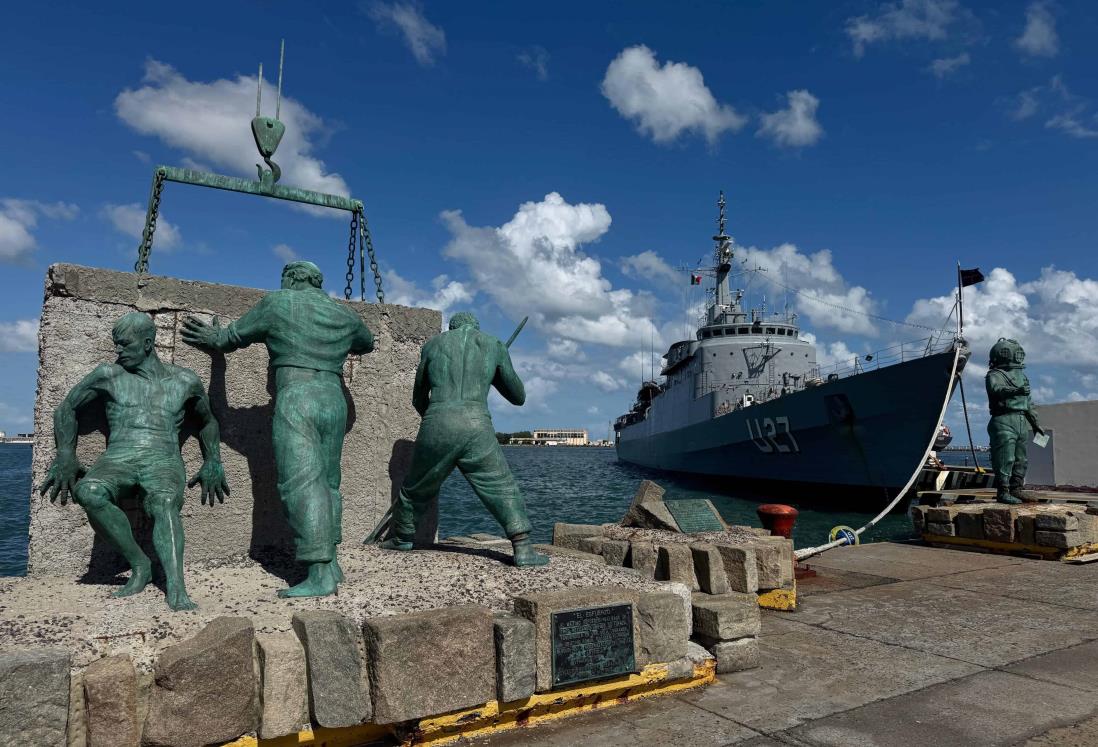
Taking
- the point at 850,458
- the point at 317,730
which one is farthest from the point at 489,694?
the point at 850,458

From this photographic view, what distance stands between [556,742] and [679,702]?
2.58 ft

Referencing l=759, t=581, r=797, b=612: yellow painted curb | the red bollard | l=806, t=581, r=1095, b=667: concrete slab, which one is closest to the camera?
l=806, t=581, r=1095, b=667: concrete slab

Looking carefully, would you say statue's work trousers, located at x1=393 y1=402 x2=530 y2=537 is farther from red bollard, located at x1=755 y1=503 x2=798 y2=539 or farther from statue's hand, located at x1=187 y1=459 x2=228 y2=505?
red bollard, located at x1=755 y1=503 x2=798 y2=539

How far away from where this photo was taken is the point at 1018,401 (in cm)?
891

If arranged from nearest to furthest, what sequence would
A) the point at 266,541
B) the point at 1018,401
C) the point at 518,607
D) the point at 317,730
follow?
the point at 317,730 → the point at 518,607 → the point at 266,541 → the point at 1018,401

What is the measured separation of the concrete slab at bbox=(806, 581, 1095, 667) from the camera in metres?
4.48

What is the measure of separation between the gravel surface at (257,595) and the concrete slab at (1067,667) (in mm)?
2114

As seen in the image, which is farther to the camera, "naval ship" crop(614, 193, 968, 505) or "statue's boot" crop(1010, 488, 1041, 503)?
"naval ship" crop(614, 193, 968, 505)

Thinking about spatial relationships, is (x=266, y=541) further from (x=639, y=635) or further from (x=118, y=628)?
(x=639, y=635)

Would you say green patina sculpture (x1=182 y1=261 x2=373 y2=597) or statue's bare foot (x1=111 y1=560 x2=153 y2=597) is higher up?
green patina sculpture (x1=182 y1=261 x2=373 y2=597)

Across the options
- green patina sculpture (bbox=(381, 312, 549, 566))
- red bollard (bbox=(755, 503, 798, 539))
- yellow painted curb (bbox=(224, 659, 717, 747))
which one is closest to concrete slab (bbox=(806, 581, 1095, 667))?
red bollard (bbox=(755, 503, 798, 539))

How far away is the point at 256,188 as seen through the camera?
16.3 ft

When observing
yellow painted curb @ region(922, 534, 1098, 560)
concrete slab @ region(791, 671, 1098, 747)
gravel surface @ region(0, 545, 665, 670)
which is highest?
gravel surface @ region(0, 545, 665, 670)

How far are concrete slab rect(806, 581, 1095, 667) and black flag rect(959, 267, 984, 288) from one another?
8.99 metres
